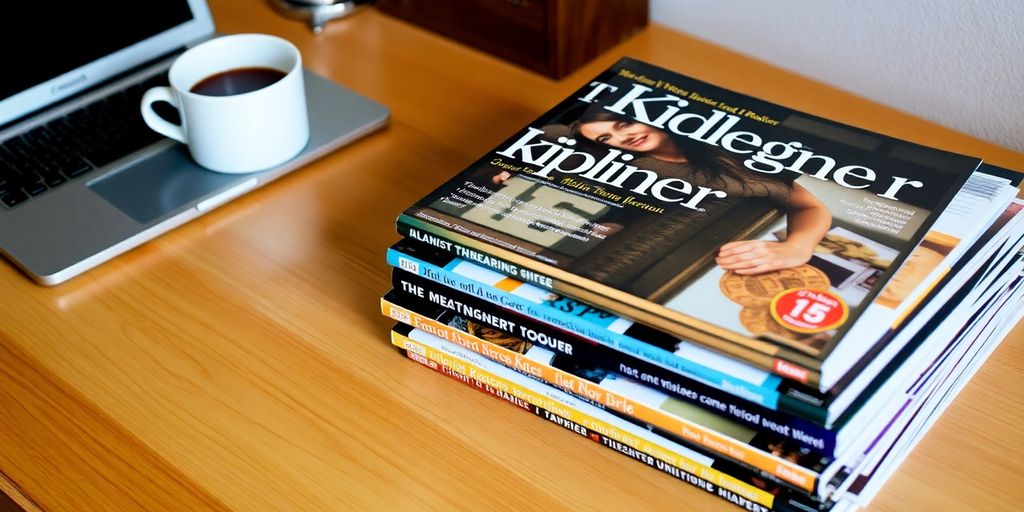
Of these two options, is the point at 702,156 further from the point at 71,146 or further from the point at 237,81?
the point at 71,146

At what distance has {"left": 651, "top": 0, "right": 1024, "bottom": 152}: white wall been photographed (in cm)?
94

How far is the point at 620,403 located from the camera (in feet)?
2.23

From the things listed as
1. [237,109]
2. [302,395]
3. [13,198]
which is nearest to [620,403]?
[302,395]

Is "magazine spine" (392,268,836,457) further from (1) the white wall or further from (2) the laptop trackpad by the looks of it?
(1) the white wall

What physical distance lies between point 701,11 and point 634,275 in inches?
21.4

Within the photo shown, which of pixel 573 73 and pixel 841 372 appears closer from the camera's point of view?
pixel 841 372

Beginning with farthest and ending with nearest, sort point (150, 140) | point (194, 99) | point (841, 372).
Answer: point (150, 140) < point (194, 99) < point (841, 372)

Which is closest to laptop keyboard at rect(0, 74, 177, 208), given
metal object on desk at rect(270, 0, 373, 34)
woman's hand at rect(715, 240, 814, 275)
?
metal object on desk at rect(270, 0, 373, 34)

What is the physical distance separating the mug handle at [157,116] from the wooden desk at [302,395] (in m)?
0.08

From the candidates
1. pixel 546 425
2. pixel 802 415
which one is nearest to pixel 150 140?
pixel 546 425

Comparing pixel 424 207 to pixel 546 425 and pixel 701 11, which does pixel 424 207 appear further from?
pixel 701 11

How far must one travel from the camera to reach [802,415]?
23.7 inches

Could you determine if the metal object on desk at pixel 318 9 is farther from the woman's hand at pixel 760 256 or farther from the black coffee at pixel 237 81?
the woman's hand at pixel 760 256

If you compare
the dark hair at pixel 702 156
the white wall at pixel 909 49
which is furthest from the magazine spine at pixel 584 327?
the white wall at pixel 909 49
